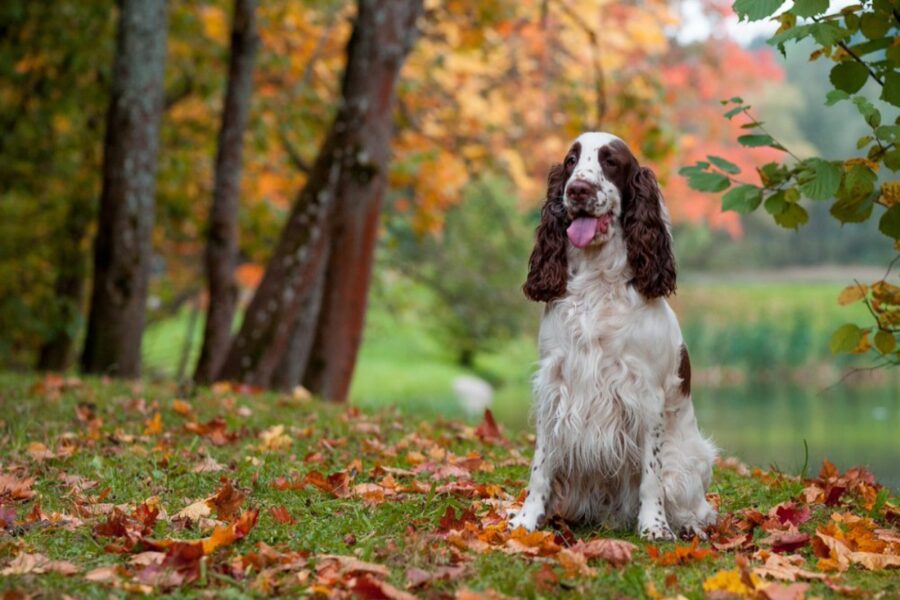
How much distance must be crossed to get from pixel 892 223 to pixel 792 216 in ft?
1.55

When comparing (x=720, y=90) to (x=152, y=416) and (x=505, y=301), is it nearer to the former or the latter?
(x=505, y=301)

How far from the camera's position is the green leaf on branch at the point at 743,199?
4.75 m

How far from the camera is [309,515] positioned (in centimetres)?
449

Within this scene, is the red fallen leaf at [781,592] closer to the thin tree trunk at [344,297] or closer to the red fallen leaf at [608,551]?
the red fallen leaf at [608,551]

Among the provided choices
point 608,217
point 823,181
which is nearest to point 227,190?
point 608,217

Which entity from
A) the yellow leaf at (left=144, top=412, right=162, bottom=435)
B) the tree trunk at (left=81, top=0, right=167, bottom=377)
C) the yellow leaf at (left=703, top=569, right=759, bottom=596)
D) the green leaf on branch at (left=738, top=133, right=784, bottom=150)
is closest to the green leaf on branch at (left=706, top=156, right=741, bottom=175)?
the green leaf on branch at (left=738, top=133, right=784, bottom=150)

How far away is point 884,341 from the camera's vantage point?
4.82 metres

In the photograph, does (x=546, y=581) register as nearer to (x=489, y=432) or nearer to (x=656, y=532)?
(x=656, y=532)

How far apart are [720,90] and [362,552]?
3403 centimetres

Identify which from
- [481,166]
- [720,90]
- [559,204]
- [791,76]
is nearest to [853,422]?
[481,166]

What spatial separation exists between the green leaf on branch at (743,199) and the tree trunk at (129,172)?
6.88 metres

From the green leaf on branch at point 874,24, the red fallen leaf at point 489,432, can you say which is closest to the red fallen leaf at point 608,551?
the green leaf on branch at point 874,24

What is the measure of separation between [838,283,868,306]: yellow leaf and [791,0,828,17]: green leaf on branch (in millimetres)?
1475

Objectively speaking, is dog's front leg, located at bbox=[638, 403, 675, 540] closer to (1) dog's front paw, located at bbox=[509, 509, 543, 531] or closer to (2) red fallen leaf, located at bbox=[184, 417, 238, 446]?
(1) dog's front paw, located at bbox=[509, 509, 543, 531]
